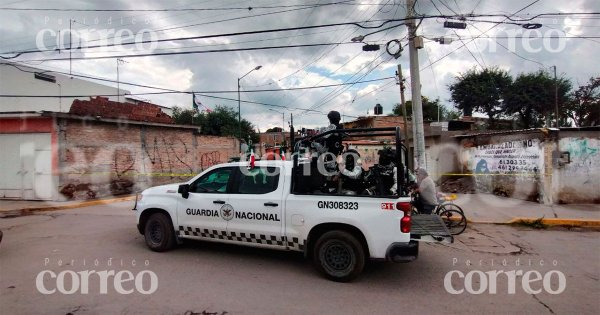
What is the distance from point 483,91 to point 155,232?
39.4 meters

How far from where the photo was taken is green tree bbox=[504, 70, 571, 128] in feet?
117

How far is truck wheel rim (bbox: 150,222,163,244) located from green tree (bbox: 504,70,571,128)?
3905cm

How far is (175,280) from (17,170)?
477 inches

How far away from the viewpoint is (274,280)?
17.1 ft

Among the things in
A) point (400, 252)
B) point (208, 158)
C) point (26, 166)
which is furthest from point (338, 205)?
point (208, 158)

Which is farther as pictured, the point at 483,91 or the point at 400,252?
the point at 483,91

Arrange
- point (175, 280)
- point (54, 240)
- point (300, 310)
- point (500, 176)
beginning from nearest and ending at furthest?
point (300, 310) < point (175, 280) < point (54, 240) < point (500, 176)

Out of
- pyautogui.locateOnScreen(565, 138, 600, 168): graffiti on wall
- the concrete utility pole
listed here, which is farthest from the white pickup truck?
pyautogui.locateOnScreen(565, 138, 600, 168): graffiti on wall

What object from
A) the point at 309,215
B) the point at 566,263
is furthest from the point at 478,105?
the point at 309,215

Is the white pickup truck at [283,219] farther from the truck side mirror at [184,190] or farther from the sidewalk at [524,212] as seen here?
the sidewalk at [524,212]

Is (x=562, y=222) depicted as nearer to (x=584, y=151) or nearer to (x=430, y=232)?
(x=584, y=151)

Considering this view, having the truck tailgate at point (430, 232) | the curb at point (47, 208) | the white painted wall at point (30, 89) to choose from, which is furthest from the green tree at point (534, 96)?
the white painted wall at point (30, 89)

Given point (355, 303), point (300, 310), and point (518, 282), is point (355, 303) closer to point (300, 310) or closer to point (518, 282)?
point (300, 310)

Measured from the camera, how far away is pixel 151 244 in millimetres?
6496
